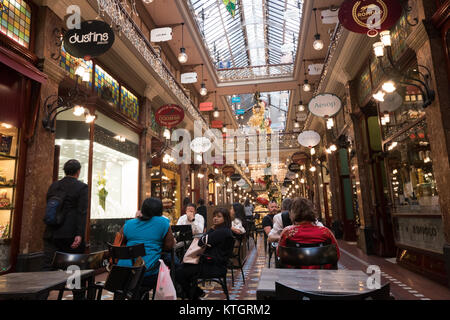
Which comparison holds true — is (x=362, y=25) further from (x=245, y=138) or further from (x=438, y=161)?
(x=245, y=138)

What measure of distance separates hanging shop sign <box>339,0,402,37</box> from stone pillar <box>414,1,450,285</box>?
1.45 feet

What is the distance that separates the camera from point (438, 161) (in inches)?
192

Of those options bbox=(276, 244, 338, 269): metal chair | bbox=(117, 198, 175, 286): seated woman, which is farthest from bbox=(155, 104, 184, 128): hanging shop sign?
bbox=(276, 244, 338, 269): metal chair

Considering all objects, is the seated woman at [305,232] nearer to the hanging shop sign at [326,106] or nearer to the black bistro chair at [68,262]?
the black bistro chair at [68,262]

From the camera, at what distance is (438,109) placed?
4.80 meters

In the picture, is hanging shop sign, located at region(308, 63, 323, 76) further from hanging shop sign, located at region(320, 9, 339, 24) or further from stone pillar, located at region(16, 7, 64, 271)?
stone pillar, located at region(16, 7, 64, 271)

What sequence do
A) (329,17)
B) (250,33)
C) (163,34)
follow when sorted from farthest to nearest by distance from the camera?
(250,33) < (163,34) < (329,17)

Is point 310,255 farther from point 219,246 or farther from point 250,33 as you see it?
point 250,33

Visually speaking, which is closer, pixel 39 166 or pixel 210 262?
pixel 210 262

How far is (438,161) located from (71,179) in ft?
17.6

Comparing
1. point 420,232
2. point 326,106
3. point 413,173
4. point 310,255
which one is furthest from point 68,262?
point 326,106

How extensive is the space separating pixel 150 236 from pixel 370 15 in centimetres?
504
